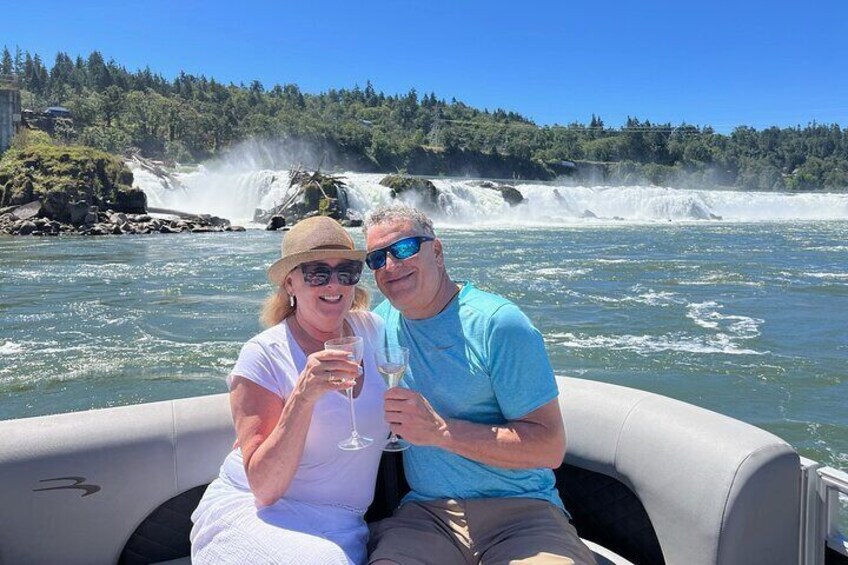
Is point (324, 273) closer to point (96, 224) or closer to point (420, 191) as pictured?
point (96, 224)

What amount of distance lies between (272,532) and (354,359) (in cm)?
56

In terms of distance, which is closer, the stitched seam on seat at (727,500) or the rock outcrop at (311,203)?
the stitched seam on seat at (727,500)

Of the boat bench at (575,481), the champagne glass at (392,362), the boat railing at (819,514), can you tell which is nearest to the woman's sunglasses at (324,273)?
the champagne glass at (392,362)

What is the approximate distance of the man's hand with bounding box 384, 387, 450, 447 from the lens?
201cm

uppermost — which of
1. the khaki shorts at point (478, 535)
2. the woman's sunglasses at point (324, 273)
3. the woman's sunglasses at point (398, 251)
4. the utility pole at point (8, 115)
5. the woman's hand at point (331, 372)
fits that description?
the utility pole at point (8, 115)

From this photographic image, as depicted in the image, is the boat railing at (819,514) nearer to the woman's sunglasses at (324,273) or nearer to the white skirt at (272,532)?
the white skirt at (272,532)

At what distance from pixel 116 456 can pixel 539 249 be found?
24.7 meters

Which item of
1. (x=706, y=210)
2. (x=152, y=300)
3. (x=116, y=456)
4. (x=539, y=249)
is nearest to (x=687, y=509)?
(x=116, y=456)

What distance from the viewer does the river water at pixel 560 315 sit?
8.31 metres

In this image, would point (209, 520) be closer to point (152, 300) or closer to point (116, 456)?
point (116, 456)

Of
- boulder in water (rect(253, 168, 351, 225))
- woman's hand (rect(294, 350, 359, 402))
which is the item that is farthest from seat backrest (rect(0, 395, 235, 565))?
boulder in water (rect(253, 168, 351, 225))

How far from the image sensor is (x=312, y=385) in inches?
76.7

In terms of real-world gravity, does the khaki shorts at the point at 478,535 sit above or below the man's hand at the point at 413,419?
below

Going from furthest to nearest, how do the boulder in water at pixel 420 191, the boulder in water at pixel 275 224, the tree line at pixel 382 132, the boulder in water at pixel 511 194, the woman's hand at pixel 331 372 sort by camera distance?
the tree line at pixel 382 132
the boulder in water at pixel 511 194
the boulder in water at pixel 420 191
the boulder in water at pixel 275 224
the woman's hand at pixel 331 372
